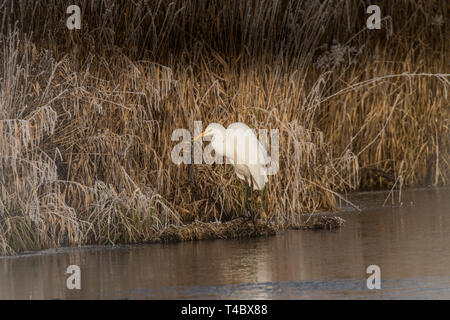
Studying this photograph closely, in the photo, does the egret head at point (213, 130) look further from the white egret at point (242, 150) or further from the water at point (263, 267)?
the water at point (263, 267)

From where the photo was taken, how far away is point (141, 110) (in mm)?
9781

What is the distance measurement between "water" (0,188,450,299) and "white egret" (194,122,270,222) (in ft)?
1.89

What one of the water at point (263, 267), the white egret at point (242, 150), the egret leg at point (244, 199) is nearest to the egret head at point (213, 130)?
the white egret at point (242, 150)

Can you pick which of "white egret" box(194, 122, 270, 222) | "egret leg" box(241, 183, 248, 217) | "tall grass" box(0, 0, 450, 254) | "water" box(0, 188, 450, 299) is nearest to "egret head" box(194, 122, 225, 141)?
"white egret" box(194, 122, 270, 222)

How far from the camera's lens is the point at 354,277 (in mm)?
7492

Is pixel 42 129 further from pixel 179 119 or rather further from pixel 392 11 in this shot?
pixel 392 11

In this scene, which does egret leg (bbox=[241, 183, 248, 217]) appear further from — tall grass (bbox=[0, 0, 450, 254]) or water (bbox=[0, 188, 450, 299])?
water (bbox=[0, 188, 450, 299])

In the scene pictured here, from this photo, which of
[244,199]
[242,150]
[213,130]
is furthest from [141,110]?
[244,199]

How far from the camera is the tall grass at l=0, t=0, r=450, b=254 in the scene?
355 inches

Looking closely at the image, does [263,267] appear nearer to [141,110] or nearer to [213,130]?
[213,130]

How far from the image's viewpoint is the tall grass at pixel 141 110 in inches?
355

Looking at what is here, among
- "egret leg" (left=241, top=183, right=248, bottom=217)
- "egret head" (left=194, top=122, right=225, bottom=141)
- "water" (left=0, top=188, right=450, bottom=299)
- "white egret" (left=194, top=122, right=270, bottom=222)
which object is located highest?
"egret head" (left=194, top=122, right=225, bottom=141)

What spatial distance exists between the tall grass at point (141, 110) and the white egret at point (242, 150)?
28 cm

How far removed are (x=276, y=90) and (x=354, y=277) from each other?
324 cm
